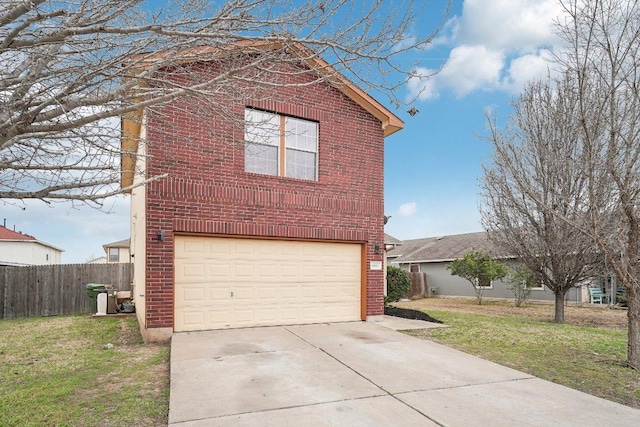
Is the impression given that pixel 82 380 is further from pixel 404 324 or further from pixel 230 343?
pixel 404 324

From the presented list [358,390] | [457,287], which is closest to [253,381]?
[358,390]

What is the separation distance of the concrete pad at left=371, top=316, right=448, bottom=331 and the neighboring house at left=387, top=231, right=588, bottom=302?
11061 mm

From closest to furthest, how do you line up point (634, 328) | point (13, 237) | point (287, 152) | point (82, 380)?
point (82, 380), point (634, 328), point (287, 152), point (13, 237)

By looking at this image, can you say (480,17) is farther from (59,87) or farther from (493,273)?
(493,273)

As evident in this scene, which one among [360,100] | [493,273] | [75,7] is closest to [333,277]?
[360,100]

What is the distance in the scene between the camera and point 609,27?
257 inches

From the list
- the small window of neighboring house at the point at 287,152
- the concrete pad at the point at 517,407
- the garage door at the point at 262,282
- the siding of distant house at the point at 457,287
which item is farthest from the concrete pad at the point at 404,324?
the siding of distant house at the point at 457,287

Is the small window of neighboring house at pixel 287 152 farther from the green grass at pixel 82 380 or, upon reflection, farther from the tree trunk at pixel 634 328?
the tree trunk at pixel 634 328

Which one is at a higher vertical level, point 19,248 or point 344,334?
point 19,248

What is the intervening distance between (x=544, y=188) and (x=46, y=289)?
16.3 meters

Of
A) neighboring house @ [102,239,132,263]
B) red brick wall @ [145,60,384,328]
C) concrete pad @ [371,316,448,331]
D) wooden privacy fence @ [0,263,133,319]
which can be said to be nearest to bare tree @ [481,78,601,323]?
red brick wall @ [145,60,384,328]

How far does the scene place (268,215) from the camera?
30.3 feet

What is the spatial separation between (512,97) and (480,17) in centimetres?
647

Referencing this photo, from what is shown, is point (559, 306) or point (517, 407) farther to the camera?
point (559, 306)
